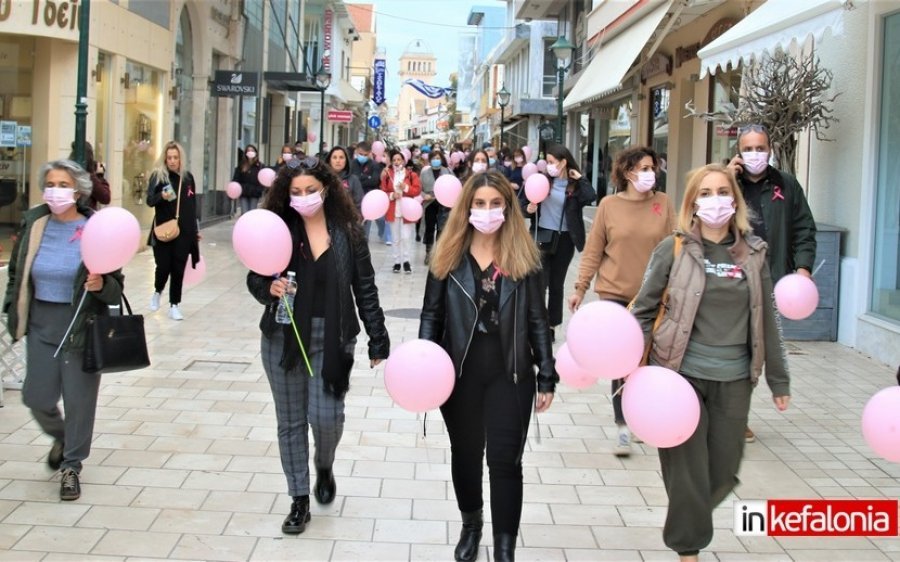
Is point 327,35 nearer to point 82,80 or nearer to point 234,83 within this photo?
point 234,83

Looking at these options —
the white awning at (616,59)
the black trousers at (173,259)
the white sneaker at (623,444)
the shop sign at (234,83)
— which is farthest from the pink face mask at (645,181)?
the shop sign at (234,83)

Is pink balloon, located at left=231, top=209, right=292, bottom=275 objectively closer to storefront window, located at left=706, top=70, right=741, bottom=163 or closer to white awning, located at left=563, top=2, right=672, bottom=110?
white awning, located at left=563, top=2, right=672, bottom=110

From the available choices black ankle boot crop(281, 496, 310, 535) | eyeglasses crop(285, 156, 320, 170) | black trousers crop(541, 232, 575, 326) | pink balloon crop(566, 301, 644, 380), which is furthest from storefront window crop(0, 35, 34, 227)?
pink balloon crop(566, 301, 644, 380)

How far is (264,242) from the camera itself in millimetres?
4305

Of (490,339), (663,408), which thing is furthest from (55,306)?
(663,408)

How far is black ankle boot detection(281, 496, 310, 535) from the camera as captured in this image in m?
4.50

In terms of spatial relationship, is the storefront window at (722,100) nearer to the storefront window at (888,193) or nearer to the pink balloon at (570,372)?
the storefront window at (888,193)

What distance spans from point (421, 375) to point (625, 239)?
2.59 meters

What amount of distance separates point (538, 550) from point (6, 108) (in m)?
11.8

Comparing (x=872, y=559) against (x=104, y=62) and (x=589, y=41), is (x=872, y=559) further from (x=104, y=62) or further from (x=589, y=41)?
(x=589, y=41)

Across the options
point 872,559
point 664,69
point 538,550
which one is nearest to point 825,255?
point 872,559

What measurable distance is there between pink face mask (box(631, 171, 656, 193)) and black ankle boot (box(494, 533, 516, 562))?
271cm

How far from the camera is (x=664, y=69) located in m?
18.1

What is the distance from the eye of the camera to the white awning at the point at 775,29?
7.54 meters
